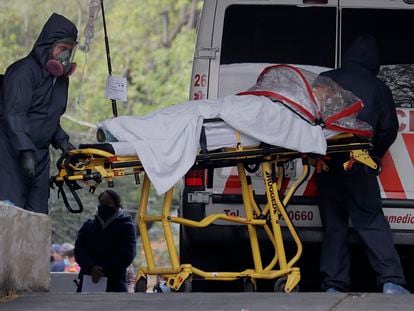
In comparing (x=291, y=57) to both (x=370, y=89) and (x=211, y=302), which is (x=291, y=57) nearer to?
(x=370, y=89)

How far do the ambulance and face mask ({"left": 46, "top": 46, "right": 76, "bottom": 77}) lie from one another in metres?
0.92

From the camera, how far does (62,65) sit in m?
9.18

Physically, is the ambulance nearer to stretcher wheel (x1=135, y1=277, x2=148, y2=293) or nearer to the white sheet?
stretcher wheel (x1=135, y1=277, x2=148, y2=293)

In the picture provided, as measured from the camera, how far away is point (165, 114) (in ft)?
27.8

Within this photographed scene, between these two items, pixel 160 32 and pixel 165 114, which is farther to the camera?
pixel 160 32

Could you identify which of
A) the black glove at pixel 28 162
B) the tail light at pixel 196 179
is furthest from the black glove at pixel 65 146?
the tail light at pixel 196 179

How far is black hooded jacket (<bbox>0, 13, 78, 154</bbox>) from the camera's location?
8961 millimetres

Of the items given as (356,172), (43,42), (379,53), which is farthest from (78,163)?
(379,53)

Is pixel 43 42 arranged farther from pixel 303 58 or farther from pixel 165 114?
pixel 303 58

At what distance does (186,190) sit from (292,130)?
46.0 inches

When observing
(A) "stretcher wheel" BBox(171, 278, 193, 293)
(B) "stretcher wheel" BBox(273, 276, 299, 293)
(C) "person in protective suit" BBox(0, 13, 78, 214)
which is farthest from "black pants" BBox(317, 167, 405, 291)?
(C) "person in protective suit" BBox(0, 13, 78, 214)

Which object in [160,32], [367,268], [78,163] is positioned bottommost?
[367,268]

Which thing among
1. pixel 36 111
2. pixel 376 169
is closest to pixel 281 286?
pixel 376 169

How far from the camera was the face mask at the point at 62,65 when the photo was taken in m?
9.12
